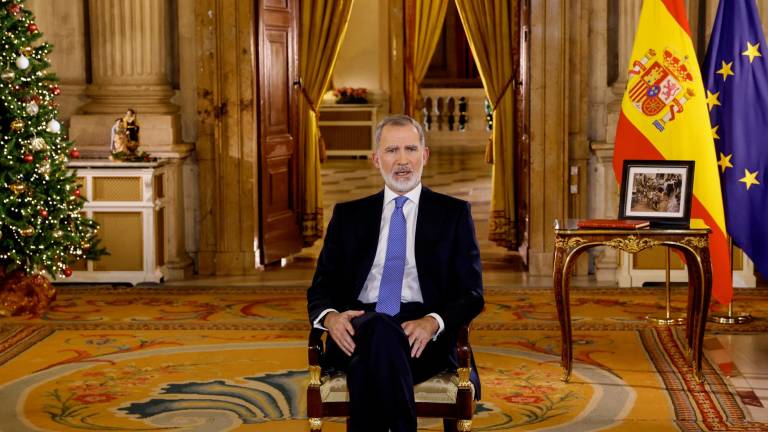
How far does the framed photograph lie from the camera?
620cm

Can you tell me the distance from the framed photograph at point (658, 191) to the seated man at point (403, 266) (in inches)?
76.7

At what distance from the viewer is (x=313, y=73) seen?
10.3 metres

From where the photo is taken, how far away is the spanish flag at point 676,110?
6.89m

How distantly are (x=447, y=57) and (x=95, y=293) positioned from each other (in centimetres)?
1444

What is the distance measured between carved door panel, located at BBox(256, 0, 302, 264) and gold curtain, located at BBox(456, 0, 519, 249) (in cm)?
138

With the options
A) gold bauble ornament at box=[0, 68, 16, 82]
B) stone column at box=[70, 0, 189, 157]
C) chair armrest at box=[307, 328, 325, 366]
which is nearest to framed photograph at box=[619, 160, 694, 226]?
chair armrest at box=[307, 328, 325, 366]

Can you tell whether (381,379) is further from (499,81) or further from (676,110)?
(499,81)

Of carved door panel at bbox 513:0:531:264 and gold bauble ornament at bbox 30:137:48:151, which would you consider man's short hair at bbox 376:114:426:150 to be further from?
carved door panel at bbox 513:0:531:264

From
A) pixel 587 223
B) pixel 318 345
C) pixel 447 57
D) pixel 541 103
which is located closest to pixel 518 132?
pixel 541 103

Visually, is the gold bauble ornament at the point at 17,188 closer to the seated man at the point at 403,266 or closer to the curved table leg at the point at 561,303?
the curved table leg at the point at 561,303

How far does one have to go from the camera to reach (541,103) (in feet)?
30.0

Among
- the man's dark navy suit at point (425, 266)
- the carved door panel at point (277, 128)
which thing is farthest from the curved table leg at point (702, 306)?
the carved door panel at point (277, 128)

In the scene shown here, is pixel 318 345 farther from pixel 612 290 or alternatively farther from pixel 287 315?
pixel 612 290

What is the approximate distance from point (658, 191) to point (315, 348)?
2594mm
